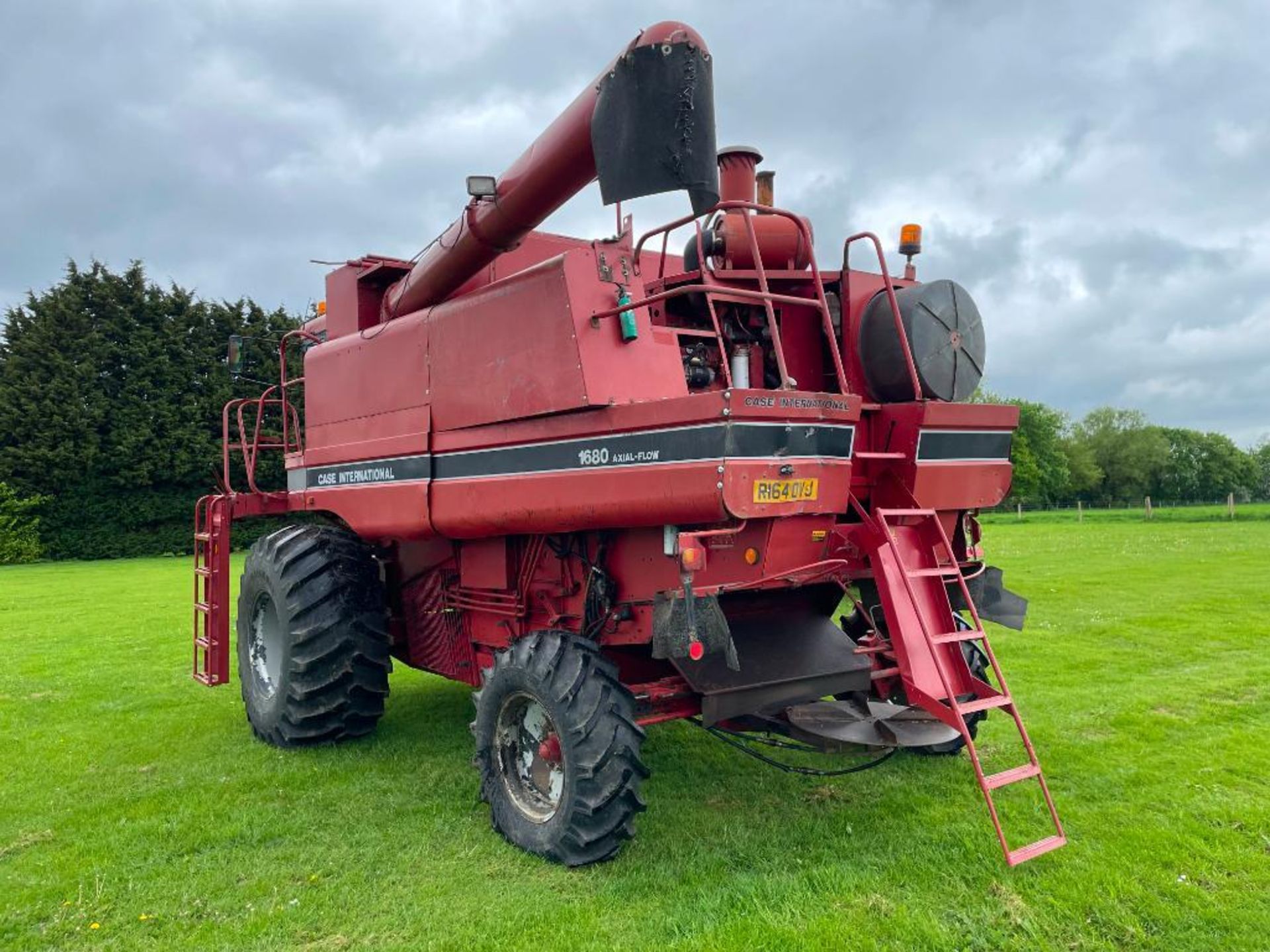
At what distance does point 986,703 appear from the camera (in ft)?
14.4

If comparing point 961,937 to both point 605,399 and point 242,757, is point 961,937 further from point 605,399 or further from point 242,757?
point 242,757

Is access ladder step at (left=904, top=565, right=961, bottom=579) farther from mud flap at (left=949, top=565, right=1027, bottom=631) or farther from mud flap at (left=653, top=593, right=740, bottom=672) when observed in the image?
mud flap at (left=653, top=593, right=740, bottom=672)

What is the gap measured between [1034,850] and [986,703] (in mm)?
643

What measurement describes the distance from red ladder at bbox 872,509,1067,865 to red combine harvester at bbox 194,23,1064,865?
0.7 inches

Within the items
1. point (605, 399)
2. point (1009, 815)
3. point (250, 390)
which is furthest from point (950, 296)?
point (250, 390)

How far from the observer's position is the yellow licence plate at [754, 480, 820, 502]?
4.15 metres

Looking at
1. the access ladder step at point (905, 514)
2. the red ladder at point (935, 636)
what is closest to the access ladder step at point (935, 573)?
the red ladder at point (935, 636)

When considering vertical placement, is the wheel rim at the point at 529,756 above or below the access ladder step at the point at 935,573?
below

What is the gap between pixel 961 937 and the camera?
3738 millimetres

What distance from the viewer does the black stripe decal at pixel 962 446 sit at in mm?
5102

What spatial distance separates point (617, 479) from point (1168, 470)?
318 feet

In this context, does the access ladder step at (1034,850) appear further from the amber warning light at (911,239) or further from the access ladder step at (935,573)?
the amber warning light at (911,239)

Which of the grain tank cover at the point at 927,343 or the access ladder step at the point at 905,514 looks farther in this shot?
the grain tank cover at the point at 927,343

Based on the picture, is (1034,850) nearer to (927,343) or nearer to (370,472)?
(927,343)
